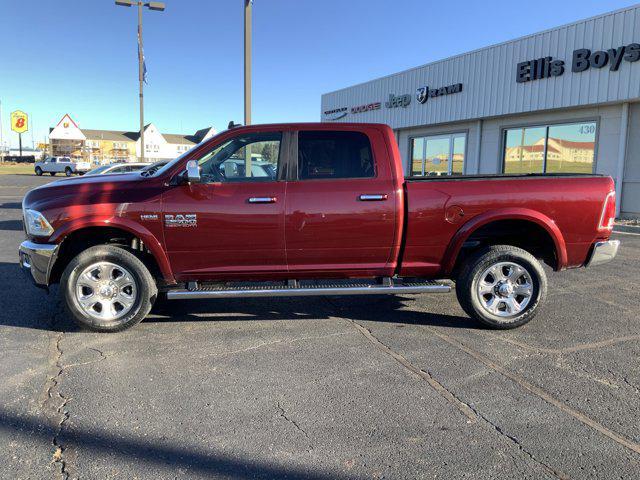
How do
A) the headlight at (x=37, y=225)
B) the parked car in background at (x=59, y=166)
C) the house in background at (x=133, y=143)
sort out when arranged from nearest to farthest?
the headlight at (x=37, y=225) → the parked car in background at (x=59, y=166) → the house in background at (x=133, y=143)

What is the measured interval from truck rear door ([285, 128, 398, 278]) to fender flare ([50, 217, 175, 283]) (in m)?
1.21

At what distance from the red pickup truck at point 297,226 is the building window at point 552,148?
10626 mm

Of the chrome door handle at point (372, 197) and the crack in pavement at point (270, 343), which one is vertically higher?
the chrome door handle at point (372, 197)

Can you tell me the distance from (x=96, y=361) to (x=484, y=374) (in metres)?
3.10

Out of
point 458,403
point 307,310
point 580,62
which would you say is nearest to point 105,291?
point 307,310

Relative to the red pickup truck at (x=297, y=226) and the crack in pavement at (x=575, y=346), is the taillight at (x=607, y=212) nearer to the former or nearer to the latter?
the red pickup truck at (x=297, y=226)

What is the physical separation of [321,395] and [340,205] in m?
1.88

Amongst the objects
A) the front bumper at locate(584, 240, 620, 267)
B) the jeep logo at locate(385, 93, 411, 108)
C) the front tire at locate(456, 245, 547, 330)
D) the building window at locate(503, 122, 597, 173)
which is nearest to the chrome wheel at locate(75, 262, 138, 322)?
the front tire at locate(456, 245, 547, 330)

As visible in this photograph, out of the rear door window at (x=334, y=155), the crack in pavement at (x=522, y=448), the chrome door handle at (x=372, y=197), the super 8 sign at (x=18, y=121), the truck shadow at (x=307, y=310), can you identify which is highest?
the super 8 sign at (x=18, y=121)

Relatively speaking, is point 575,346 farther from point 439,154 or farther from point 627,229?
point 439,154

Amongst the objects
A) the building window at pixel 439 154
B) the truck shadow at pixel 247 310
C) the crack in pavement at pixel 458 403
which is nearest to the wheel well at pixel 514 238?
the truck shadow at pixel 247 310

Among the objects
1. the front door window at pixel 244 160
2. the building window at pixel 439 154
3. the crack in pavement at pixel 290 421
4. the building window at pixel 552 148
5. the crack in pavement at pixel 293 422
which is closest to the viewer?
the crack in pavement at pixel 293 422

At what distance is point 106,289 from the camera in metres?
4.67

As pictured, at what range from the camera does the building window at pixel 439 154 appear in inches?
736
